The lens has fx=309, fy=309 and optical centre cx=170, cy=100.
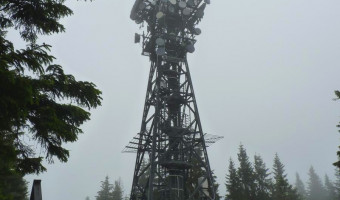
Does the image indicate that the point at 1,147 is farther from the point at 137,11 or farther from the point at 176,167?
the point at 137,11

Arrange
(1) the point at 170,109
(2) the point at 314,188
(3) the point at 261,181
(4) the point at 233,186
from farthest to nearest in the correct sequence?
(2) the point at 314,188
(3) the point at 261,181
(4) the point at 233,186
(1) the point at 170,109

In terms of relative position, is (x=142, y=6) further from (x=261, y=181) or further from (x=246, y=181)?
(x=261, y=181)

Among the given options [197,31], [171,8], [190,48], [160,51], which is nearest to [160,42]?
[160,51]

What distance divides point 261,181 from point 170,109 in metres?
34.7

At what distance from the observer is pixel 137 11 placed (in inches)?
1233

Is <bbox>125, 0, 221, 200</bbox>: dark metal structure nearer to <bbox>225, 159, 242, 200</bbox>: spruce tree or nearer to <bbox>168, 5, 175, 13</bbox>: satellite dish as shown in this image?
<bbox>168, 5, 175, 13</bbox>: satellite dish

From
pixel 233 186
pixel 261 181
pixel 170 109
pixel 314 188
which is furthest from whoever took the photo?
pixel 314 188

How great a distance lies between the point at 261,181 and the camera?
55.3 metres

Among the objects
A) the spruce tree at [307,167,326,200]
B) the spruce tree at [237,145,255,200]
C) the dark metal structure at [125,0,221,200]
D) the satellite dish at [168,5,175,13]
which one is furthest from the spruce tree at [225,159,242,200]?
→ the spruce tree at [307,167,326,200]

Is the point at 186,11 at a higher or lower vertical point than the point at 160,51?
higher

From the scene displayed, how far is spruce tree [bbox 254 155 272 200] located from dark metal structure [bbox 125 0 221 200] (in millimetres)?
22618

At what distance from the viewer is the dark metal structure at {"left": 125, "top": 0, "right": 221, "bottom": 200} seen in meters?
25.1

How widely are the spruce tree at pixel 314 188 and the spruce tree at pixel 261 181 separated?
4205cm

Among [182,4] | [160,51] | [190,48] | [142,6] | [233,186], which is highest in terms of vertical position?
[142,6]
